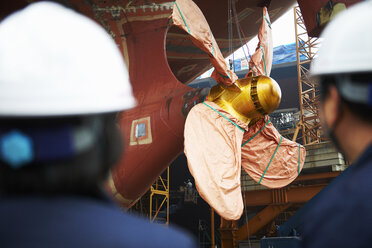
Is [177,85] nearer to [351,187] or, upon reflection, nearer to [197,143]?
[197,143]

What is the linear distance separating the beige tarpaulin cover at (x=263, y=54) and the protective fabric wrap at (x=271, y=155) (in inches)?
33.9

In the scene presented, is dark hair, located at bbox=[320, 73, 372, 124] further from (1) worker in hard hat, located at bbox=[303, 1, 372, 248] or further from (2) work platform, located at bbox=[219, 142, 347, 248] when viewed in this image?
(2) work platform, located at bbox=[219, 142, 347, 248]

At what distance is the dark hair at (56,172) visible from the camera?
931 millimetres

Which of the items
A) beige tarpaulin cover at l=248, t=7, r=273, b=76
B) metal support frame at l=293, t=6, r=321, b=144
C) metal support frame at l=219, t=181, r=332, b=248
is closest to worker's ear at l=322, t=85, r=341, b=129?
beige tarpaulin cover at l=248, t=7, r=273, b=76

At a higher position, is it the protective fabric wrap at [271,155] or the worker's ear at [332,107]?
the worker's ear at [332,107]

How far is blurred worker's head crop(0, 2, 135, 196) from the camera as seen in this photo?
936 mm

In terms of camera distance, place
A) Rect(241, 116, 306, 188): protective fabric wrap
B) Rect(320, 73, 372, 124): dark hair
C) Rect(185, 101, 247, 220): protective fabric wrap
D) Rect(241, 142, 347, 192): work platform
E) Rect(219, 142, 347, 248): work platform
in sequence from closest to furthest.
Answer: Rect(320, 73, 372, 124): dark hair
Rect(185, 101, 247, 220): protective fabric wrap
Rect(241, 116, 306, 188): protective fabric wrap
Rect(241, 142, 347, 192): work platform
Rect(219, 142, 347, 248): work platform

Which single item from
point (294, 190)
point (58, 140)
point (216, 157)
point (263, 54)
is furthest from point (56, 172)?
point (294, 190)

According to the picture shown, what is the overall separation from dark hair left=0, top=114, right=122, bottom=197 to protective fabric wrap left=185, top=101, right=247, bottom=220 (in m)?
3.55

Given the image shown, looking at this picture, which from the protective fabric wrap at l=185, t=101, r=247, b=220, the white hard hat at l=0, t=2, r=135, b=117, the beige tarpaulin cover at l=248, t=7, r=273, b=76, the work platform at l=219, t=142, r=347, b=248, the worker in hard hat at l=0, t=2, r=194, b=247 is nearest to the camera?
the worker in hard hat at l=0, t=2, r=194, b=247

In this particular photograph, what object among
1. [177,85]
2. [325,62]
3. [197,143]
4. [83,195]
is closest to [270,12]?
[177,85]

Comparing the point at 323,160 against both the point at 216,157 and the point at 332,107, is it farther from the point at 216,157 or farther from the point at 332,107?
the point at 332,107

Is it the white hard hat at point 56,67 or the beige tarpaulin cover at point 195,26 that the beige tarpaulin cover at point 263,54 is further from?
the white hard hat at point 56,67

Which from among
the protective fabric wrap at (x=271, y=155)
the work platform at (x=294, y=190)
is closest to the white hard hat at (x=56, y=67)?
the protective fabric wrap at (x=271, y=155)
